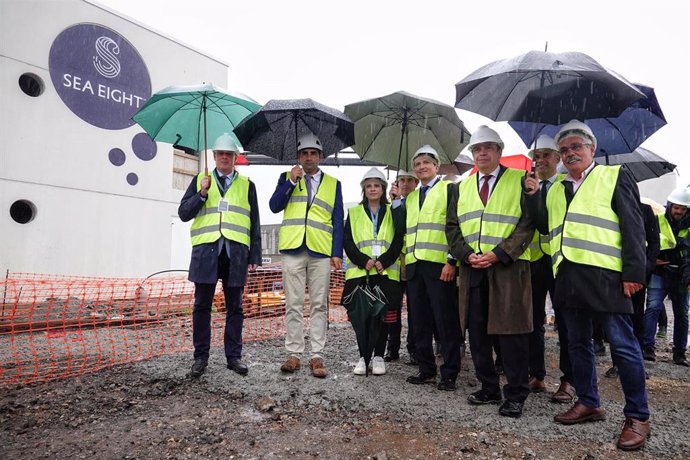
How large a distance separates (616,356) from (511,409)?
0.83m

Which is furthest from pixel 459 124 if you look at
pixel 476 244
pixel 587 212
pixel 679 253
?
pixel 679 253

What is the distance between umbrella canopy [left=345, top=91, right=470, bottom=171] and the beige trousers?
4.84ft

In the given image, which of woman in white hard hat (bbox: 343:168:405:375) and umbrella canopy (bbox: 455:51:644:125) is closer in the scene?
umbrella canopy (bbox: 455:51:644:125)

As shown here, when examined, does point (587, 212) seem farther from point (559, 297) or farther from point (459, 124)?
point (459, 124)

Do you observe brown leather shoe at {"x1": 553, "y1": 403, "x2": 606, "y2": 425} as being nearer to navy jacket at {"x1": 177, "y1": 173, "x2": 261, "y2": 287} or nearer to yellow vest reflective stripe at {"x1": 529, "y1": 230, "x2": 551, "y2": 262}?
yellow vest reflective stripe at {"x1": 529, "y1": 230, "x2": 551, "y2": 262}

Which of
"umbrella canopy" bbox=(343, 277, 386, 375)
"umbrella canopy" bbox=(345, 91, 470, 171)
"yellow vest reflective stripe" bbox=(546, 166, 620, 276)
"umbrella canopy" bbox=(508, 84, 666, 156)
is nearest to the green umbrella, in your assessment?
"umbrella canopy" bbox=(345, 91, 470, 171)

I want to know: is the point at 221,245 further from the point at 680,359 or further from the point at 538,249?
the point at 680,359

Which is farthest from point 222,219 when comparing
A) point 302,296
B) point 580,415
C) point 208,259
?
point 580,415

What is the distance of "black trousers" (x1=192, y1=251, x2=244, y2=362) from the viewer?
4.41m

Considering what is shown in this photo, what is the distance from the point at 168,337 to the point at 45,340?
1722 mm

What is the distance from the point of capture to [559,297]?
3.26 m

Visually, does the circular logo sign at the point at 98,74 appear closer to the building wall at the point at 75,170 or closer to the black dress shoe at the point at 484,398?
the building wall at the point at 75,170

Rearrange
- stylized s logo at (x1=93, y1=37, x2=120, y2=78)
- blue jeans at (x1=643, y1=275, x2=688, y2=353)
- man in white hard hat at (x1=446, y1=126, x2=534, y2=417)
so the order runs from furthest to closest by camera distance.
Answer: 1. stylized s logo at (x1=93, y1=37, x2=120, y2=78)
2. blue jeans at (x1=643, y1=275, x2=688, y2=353)
3. man in white hard hat at (x1=446, y1=126, x2=534, y2=417)

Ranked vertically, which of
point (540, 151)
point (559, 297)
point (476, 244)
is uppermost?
point (540, 151)
